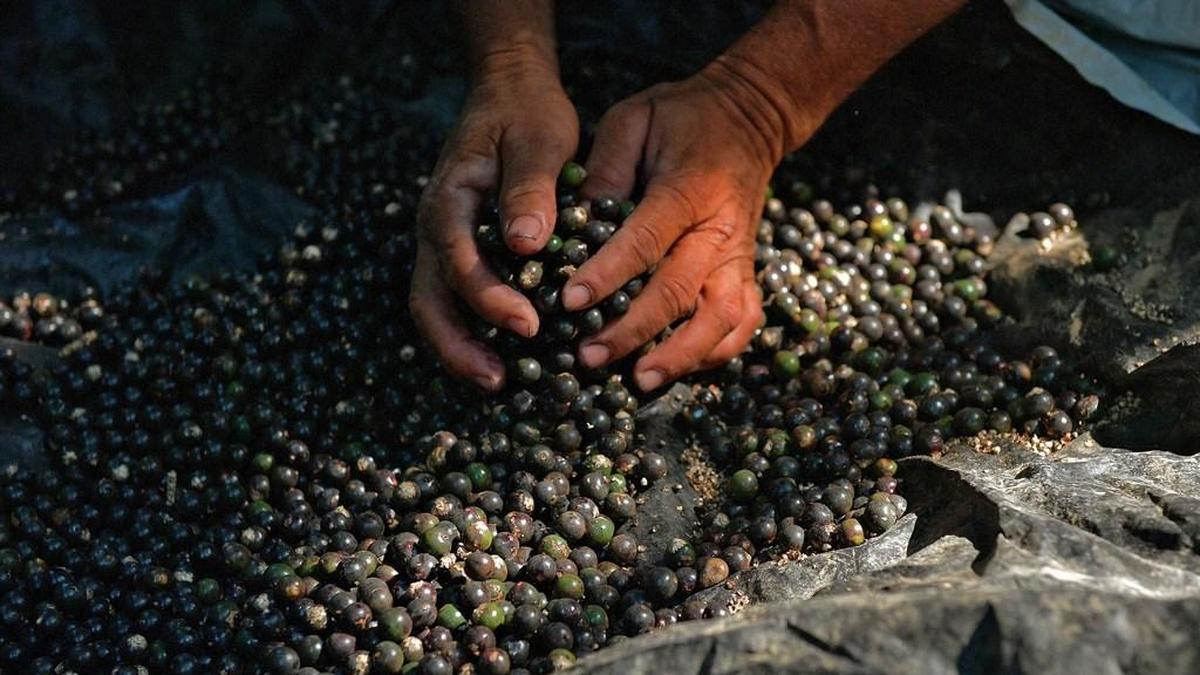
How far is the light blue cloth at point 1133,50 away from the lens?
13.3 feet

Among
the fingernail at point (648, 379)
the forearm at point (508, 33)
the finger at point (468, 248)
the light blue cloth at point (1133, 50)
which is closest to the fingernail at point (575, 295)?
the finger at point (468, 248)

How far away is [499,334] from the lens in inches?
134

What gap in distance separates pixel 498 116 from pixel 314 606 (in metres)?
1.65

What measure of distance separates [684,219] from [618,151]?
12.9 inches

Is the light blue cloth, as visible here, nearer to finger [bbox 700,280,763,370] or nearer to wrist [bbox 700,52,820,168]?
wrist [bbox 700,52,820,168]

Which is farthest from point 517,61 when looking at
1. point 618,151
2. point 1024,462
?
point 1024,462

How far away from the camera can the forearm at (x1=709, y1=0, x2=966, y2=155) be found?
12.5 feet

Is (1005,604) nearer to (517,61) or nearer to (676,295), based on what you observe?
(676,295)

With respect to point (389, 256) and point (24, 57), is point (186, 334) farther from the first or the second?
point (24, 57)

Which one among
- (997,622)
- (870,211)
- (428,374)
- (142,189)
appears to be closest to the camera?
(997,622)

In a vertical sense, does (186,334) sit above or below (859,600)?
above

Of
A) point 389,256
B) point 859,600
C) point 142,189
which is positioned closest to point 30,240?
point 142,189

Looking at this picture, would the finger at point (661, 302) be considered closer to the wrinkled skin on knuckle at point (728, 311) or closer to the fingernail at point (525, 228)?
the wrinkled skin on knuckle at point (728, 311)

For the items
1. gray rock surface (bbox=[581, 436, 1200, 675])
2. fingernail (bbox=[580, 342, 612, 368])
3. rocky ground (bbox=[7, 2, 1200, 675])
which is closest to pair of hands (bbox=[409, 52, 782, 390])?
fingernail (bbox=[580, 342, 612, 368])
